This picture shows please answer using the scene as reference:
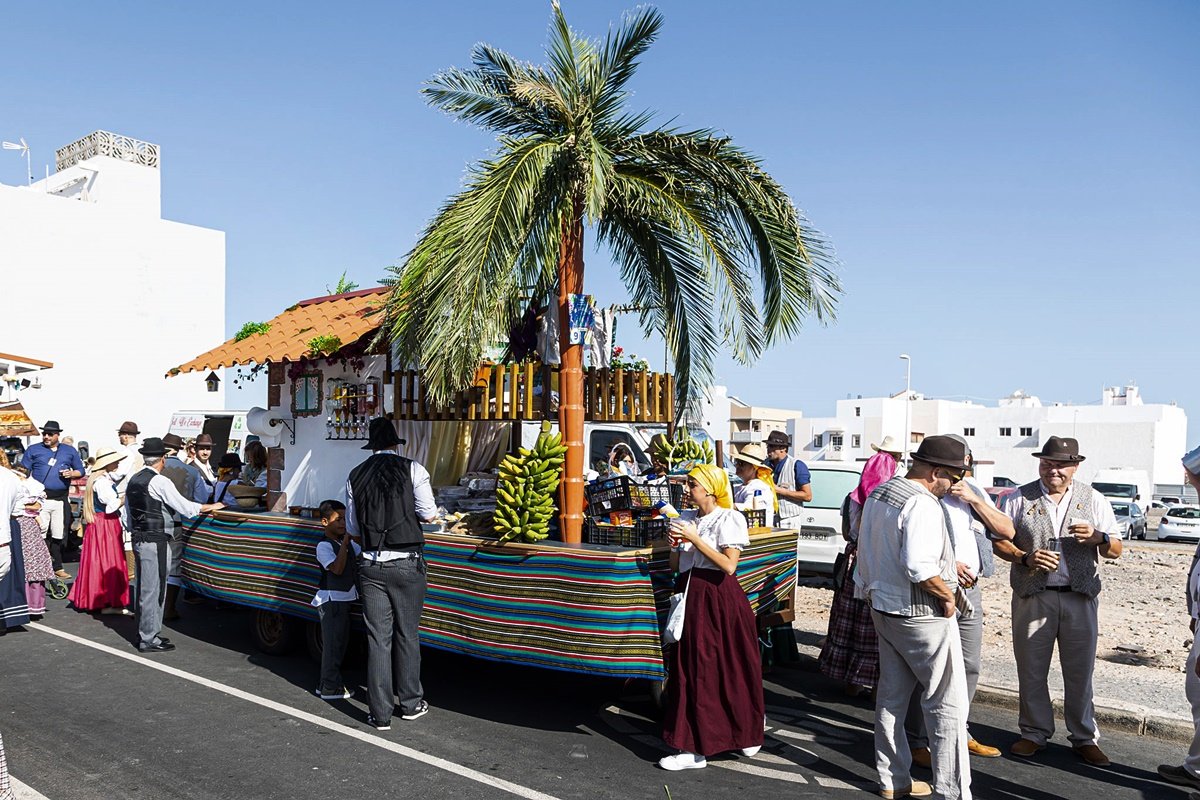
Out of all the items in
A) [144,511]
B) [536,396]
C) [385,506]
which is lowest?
[144,511]

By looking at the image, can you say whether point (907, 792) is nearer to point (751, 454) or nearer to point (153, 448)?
point (751, 454)

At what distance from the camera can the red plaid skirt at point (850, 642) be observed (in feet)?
20.7

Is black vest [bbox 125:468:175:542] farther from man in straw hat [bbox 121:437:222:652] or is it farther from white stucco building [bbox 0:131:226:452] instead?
white stucco building [bbox 0:131:226:452]

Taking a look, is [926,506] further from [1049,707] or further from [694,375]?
[694,375]

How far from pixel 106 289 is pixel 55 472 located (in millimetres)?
16934

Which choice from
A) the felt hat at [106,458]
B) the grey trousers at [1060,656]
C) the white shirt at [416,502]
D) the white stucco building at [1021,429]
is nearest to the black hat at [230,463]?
the felt hat at [106,458]

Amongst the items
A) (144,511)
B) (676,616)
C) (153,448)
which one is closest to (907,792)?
(676,616)

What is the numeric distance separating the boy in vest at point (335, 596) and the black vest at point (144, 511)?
2050mm

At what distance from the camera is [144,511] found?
26.0 ft

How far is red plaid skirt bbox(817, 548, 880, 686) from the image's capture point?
20.7ft

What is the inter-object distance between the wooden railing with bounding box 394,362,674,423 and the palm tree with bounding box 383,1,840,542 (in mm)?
533

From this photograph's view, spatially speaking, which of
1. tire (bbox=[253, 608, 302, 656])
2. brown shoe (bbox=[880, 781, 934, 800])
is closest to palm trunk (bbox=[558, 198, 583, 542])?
tire (bbox=[253, 608, 302, 656])

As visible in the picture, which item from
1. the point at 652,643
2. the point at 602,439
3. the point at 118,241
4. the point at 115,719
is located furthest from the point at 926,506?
the point at 118,241

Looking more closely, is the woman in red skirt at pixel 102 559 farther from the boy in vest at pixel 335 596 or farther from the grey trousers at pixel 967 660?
the grey trousers at pixel 967 660
